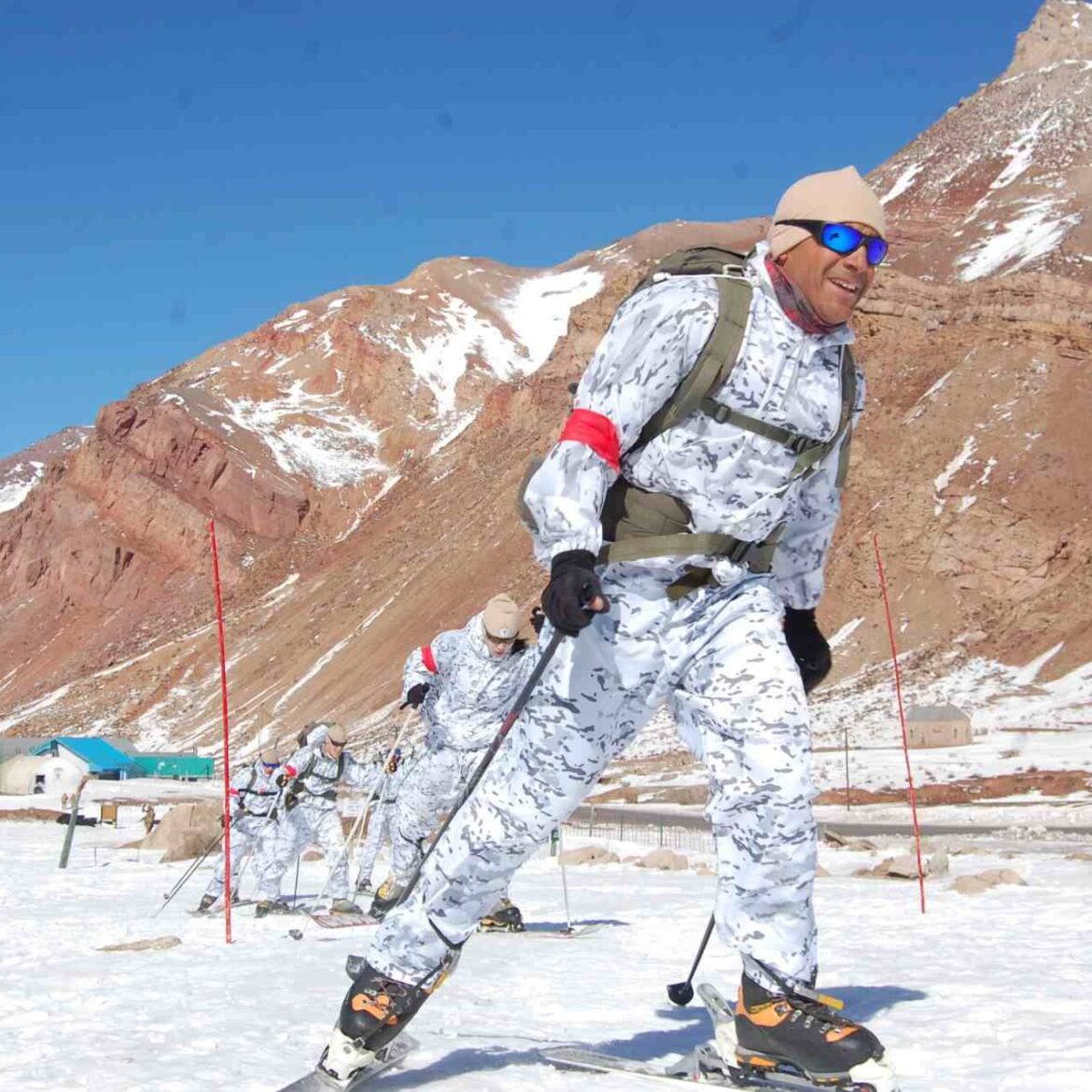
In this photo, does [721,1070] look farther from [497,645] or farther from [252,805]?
[252,805]

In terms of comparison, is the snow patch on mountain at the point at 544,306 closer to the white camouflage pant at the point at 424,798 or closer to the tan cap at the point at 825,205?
the white camouflage pant at the point at 424,798

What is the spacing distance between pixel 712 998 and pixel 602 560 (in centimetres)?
121

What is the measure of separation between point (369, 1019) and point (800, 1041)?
109 cm

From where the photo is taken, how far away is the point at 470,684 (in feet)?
31.6

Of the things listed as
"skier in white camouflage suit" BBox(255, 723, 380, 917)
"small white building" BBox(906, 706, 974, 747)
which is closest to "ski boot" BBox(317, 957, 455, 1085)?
"skier in white camouflage suit" BBox(255, 723, 380, 917)

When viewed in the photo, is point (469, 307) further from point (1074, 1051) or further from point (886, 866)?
point (1074, 1051)

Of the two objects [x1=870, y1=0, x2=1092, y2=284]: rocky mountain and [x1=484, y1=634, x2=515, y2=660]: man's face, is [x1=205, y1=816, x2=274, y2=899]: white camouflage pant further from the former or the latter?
[x1=870, y1=0, x2=1092, y2=284]: rocky mountain

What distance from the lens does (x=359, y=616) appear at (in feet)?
240

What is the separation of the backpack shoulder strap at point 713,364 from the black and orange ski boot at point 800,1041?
1.46m

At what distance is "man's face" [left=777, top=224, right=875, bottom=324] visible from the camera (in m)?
3.73

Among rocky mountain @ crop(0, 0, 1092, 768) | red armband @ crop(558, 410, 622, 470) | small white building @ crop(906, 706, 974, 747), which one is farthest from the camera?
rocky mountain @ crop(0, 0, 1092, 768)

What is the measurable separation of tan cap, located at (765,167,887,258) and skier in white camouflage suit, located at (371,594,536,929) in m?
5.81

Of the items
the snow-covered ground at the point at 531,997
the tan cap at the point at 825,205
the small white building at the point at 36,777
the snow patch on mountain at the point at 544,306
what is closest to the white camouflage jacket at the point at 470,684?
the snow-covered ground at the point at 531,997

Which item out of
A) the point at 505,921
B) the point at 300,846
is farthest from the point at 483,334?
the point at 505,921
